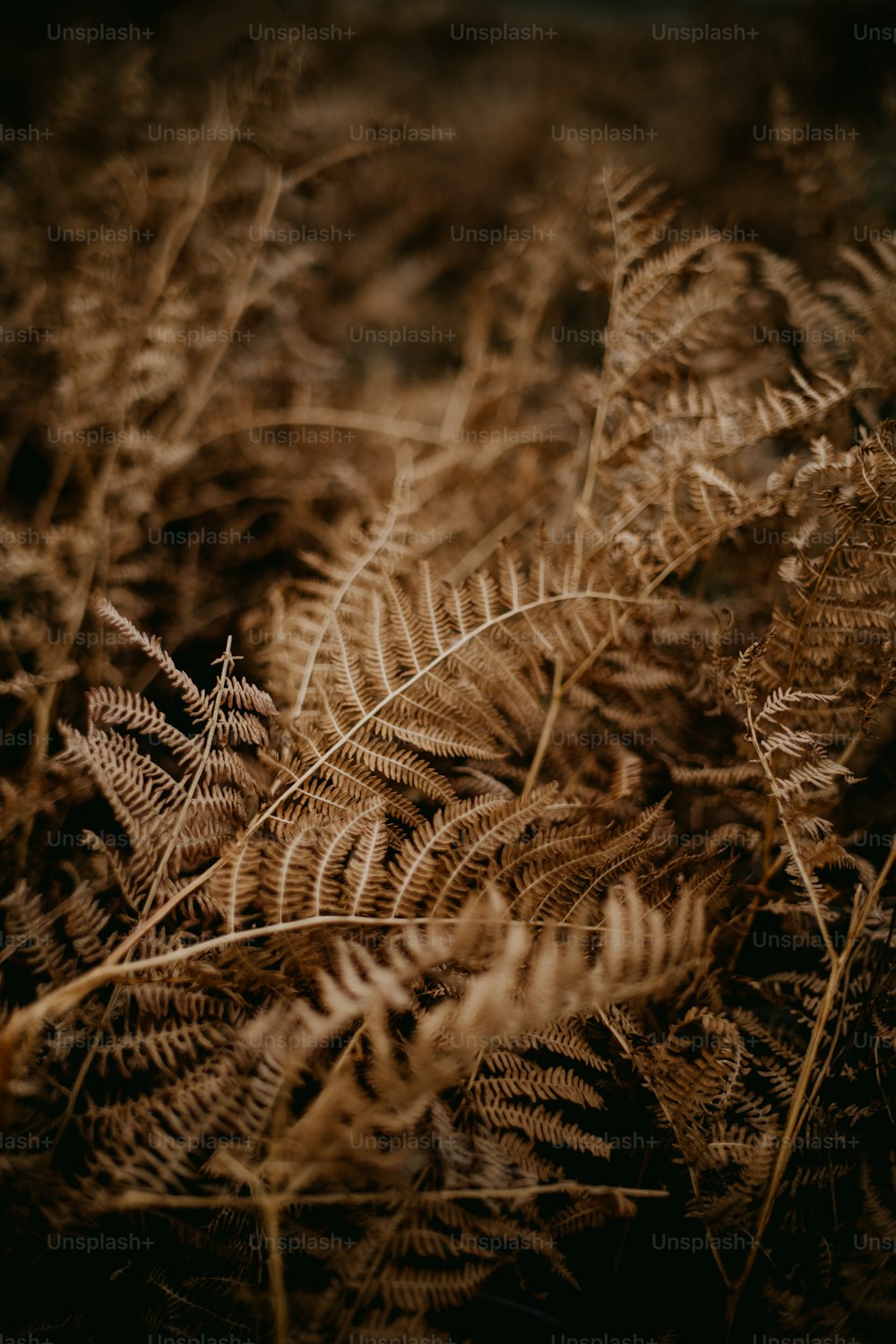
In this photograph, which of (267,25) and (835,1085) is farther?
(267,25)

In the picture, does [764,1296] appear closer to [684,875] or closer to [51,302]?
[684,875]

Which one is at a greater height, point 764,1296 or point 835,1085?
point 835,1085

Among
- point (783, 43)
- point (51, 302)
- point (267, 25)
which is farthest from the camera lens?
point (783, 43)

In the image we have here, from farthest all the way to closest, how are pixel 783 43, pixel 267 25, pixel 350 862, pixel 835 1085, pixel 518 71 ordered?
pixel 518 71 → pixel 783 43 → pixel 267 25 → pixel 835 1085 → pixel 350 862

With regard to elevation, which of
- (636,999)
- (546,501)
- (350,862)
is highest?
(546,501)

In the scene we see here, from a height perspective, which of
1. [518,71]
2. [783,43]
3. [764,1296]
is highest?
[518,71]

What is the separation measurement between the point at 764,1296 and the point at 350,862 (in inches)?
19.4

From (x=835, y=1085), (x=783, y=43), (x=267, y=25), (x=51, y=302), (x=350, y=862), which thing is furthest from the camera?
(x=783, y=43)

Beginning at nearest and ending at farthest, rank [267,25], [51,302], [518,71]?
[51,302] → [267,25] → [518,71]

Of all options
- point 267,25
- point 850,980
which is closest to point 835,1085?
point 850,980

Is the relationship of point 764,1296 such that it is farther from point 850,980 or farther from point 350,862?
point 350,862

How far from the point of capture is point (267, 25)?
1291 millimetres

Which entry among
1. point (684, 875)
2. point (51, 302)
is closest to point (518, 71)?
point (51, 302)

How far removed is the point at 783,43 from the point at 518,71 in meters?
0.65
